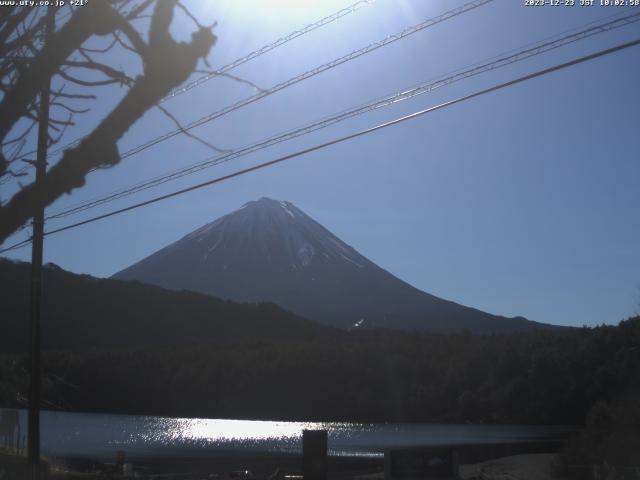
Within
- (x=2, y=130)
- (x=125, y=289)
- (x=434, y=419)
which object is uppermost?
(x=125, y=289)

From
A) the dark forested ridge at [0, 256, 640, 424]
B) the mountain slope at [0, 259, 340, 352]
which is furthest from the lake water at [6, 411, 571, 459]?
the mountain slope at [0, 259, 340, 352]

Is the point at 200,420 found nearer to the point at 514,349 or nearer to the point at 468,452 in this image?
the point at 514,349

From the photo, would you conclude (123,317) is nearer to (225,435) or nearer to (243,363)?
(243,363)

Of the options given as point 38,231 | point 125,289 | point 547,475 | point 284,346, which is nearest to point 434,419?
point 284,346

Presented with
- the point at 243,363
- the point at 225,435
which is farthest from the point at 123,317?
the point at 225,435

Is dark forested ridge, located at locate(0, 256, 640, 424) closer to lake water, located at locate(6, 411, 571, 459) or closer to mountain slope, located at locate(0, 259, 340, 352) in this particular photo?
mountain slope, located at locate(0, 259, 340, 352)

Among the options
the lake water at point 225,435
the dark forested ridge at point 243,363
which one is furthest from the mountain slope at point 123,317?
the lake water at point 225,435
